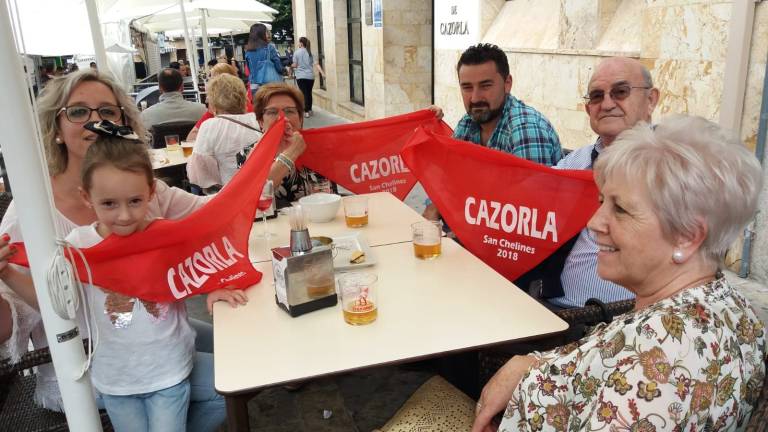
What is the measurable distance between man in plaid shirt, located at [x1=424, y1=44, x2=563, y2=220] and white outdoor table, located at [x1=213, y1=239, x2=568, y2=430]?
1.35m

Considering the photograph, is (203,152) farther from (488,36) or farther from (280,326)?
(488,36)

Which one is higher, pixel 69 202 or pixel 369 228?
pixel 69 202

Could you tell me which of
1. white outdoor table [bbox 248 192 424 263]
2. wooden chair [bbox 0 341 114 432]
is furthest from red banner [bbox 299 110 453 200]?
wooden chair [bbox 0 341 114 432]

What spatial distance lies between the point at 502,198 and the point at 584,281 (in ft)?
1.81

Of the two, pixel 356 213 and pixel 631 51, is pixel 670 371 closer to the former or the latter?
pixel 356 213

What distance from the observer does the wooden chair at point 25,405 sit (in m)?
1.82

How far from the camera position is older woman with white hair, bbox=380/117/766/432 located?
3.85 feet

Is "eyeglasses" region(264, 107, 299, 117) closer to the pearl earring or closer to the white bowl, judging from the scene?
the white bowl

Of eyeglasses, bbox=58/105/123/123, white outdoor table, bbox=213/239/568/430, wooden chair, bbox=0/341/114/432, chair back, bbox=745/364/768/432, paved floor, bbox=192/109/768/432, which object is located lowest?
paved floor, bbox=192/109/768/432

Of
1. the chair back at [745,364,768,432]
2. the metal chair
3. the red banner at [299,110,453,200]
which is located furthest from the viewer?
the red banner at [299,110,453,200]

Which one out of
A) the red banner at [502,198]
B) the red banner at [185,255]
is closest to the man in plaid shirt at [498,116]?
the red banner at [502,198]

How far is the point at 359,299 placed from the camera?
1859 mm

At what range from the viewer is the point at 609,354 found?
1283 mm

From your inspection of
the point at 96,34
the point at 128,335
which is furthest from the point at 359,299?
the point at 96,34
